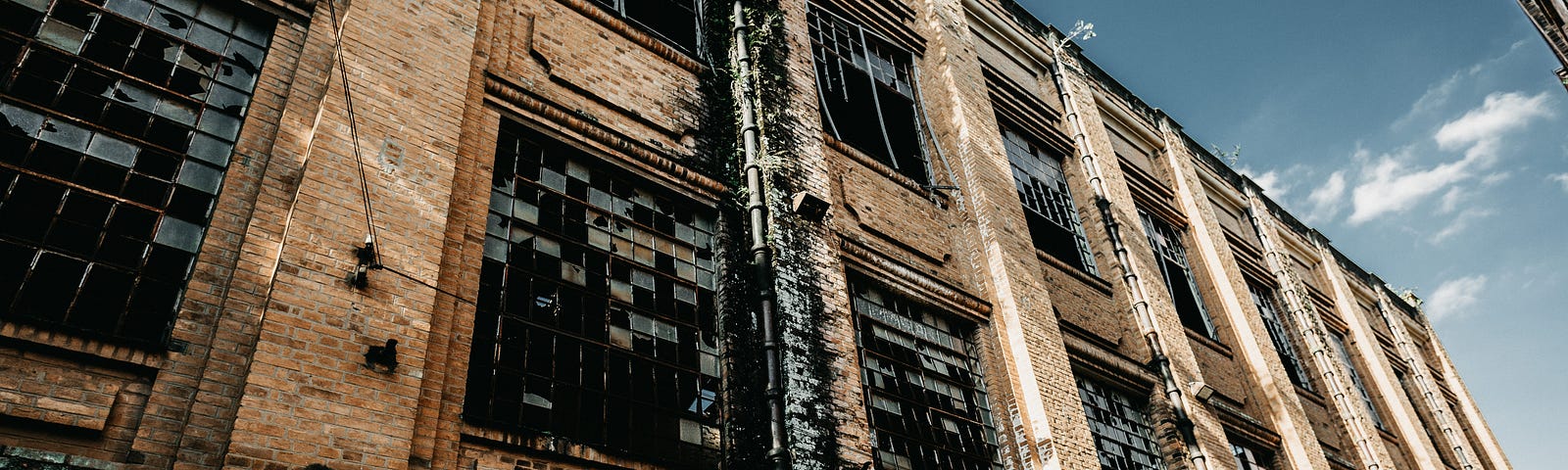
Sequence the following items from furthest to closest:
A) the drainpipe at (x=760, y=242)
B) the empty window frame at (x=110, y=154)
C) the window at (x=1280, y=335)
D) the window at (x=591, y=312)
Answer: the window at (x=1280, y=335) → the drainpipe at (x=760, y=242) → the window at (x=591, y=312) → the empty window frame at (x=110, y=154)

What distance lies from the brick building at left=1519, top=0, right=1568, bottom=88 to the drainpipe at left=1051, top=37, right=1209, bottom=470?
2211cm

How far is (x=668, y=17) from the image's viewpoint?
351 inches

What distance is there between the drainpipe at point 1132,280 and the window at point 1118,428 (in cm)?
35

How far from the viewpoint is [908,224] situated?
936cm

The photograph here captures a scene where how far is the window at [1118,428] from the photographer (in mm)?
9555

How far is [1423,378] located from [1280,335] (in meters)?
7.34

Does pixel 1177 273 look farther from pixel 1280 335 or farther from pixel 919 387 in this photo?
pixel 919 387

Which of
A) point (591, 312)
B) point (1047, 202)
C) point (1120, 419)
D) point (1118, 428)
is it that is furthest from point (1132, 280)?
point (591, 312)

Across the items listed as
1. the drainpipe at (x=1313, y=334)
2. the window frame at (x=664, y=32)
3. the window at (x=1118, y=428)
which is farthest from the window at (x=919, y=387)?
the drainpipe at (x=1313, y=334)

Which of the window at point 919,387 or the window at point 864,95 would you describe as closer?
the window at point 919,387

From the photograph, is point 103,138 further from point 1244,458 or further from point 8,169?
point 1244,458

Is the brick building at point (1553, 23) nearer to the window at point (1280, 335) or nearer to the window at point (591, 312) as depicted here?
the window at point (1280, 335)

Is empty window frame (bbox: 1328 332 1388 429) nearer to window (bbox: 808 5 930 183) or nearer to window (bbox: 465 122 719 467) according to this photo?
window (bbox: 808 5 930 183)

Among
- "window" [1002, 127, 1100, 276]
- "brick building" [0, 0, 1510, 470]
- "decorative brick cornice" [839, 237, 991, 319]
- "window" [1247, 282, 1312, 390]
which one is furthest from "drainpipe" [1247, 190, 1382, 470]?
"decorative brick cornice" [839, 237, 991, 319]
